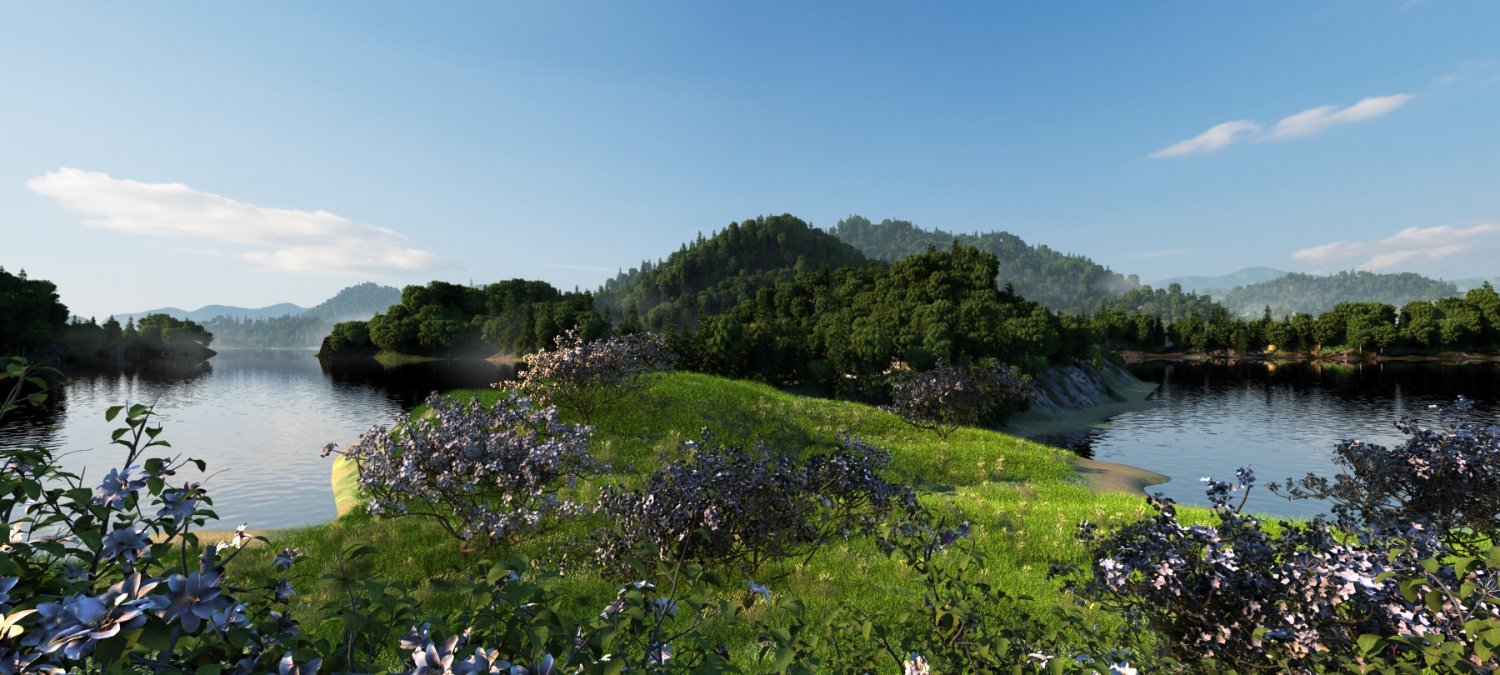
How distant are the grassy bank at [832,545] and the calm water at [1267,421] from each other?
30.0 feet

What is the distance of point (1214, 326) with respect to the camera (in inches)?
5950

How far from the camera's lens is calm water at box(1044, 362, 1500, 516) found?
34656mm

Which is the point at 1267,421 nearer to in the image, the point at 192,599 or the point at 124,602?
the point at 192,599

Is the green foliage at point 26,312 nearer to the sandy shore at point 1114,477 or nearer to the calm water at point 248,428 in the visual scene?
the calm water at point 248,428

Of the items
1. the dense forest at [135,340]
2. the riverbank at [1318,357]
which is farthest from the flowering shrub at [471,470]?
the dense forest at [135,340]

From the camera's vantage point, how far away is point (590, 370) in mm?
24484

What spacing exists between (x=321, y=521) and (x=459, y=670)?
74.5 feet

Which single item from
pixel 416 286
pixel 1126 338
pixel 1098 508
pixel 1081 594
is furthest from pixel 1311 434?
pixel 416 286

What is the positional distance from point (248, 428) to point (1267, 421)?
75.2m

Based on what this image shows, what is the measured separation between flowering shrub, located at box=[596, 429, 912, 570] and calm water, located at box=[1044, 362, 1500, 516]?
73.4 ft

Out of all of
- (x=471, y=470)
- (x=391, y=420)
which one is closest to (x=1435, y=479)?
(x=471, y=470)

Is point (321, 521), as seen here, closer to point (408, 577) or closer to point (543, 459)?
point (408, 577)

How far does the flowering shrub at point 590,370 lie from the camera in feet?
80.2

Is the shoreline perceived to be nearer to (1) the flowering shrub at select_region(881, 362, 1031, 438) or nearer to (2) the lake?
(2) the lake
